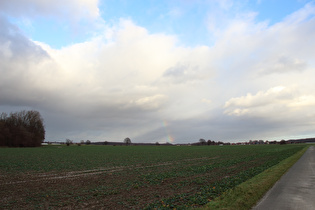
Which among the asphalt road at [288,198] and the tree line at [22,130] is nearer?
the asphalt road at [288,198]

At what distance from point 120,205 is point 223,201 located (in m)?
4.93

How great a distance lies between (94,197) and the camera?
41.1ft

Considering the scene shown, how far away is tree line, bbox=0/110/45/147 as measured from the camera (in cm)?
10700

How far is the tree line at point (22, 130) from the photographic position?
107m

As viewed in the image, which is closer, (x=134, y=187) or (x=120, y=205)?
(x=120, y=205)

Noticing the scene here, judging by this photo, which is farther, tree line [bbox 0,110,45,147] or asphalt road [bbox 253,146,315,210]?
tree line [bbox 0,110,45,147]

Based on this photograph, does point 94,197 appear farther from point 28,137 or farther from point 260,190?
point 28,137

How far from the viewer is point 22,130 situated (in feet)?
365

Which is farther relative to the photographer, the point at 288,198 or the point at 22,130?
the point at 22,130

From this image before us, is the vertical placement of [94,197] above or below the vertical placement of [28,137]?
below

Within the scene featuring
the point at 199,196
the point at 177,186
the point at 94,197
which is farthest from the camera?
the point at 177,186

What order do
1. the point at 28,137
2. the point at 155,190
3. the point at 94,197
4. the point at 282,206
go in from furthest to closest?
the point at 28,137 < the point at 155,190 < the point at 94,197 < the point at 282,206

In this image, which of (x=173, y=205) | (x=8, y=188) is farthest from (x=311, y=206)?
(x=8, y=188)

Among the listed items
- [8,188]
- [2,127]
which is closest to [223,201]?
[8,188]
